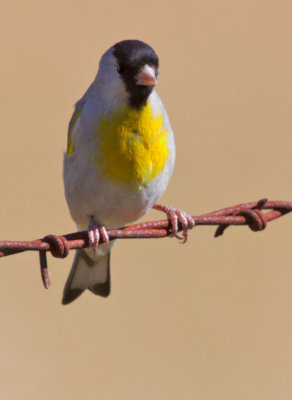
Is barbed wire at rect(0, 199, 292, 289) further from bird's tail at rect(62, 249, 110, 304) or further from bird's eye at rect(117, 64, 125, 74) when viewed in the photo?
bird's tail at rect(62, 249, 110, 304)

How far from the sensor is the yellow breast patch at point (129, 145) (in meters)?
3.99

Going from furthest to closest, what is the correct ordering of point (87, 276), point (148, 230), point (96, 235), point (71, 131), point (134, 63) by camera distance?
point (87, 276) < point (71, 131) < point (134, 63) < point (96, 235) < point (148, 230)

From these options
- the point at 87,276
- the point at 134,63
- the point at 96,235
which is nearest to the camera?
Answer: the point at 96,235

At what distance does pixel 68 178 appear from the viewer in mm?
4223

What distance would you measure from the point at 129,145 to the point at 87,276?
3.58ft

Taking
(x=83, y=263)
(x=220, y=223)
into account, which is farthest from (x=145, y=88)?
(x=83, y=263)

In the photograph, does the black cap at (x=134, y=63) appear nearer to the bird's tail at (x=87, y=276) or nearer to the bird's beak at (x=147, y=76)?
the bird's beak at (x=147, y=76)

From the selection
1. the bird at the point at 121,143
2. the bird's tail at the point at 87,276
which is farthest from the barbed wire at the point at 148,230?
the bird's tail at the point at 87,276

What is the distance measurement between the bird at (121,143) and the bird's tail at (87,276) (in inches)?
24.1

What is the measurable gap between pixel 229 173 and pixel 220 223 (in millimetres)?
3726

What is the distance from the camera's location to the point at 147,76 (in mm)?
3902

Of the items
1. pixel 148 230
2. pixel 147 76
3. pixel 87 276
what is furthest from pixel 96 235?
pixel 87 276

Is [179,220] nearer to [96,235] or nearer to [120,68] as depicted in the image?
[96,235]

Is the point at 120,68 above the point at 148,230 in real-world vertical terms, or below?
above
